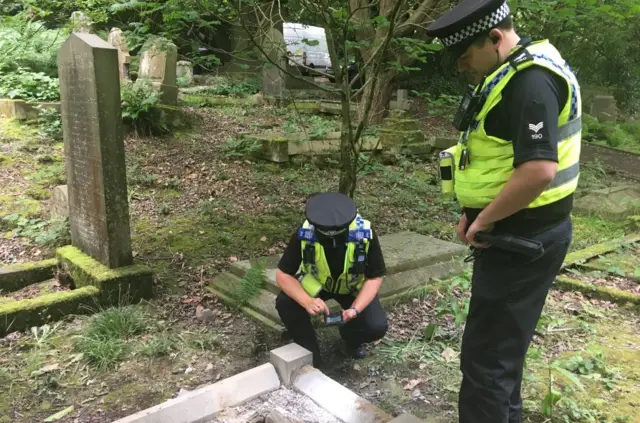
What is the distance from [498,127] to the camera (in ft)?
6.16

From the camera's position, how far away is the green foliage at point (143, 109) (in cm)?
792

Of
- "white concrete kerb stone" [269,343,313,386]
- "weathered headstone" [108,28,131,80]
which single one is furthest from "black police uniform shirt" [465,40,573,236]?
"weathered headstone" [108,28,131,80]

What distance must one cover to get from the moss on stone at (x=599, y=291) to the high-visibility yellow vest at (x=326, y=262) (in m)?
2.37


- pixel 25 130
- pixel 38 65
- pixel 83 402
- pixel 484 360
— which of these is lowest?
pixel 83 402

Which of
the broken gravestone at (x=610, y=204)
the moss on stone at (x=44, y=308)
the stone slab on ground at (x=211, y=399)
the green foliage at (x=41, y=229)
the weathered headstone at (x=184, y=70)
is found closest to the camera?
the stone slab on ground at (x=211, y=399)

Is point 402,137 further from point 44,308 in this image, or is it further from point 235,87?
point 44,308

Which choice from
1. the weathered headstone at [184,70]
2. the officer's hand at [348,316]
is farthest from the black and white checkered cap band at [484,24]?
the weathered headstone at [184,70]

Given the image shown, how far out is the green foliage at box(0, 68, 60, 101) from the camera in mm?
8344

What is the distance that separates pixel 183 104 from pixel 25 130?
331 cm

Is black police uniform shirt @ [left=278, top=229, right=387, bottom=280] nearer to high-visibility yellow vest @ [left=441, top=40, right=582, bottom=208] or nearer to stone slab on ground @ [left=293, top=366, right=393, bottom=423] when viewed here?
stone slab on ground @ [left=293, top=366, right=393, bottom=423]

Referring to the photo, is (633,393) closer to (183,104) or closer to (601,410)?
(601,410)

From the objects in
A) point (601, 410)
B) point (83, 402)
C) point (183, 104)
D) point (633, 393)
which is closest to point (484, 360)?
point (601, 410)

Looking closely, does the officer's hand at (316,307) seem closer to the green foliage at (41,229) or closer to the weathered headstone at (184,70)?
the green foliage at (41,229)

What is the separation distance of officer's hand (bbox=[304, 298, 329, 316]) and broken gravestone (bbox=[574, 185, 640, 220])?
5.67 m
